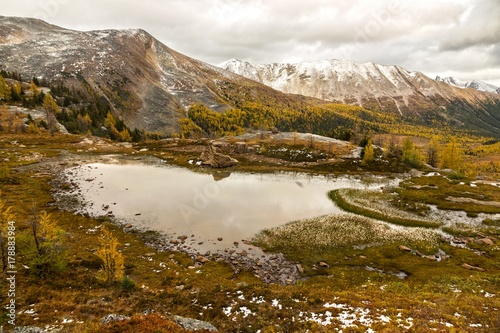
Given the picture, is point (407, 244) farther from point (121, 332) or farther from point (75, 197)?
point (75, 197)

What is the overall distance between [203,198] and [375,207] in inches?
1660

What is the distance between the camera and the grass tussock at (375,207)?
56406 millimetres

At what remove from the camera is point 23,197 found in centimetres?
5769

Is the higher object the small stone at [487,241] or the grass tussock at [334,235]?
the small stone at [487,241]

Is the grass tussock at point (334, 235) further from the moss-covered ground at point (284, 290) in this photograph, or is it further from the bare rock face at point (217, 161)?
the bare rock face at point (217, 161)

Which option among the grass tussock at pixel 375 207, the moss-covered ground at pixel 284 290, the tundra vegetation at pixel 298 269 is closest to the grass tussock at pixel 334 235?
the tundra vegetation at pixel 298 269

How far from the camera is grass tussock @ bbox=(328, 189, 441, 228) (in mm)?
56406

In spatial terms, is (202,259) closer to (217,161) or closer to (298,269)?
(298,269)

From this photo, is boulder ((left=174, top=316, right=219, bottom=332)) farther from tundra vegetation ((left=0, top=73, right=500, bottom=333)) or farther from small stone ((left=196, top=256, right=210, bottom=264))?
small stone ((left=196, top=256, right=210, bottom=264))

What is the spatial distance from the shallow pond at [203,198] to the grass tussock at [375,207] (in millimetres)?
3690

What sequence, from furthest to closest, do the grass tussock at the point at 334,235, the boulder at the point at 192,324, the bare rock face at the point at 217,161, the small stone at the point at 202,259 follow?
the bare rock face at the point at 217,161, the grass tussock at the point at 334,235, the small stone at the point at 202,259, the boulder at the point at 192,324

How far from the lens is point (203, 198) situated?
6588 cm

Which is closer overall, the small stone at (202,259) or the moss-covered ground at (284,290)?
the moss-covered ground at (284,290)

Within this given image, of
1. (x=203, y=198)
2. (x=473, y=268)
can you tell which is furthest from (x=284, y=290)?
(x=203, y=198)
